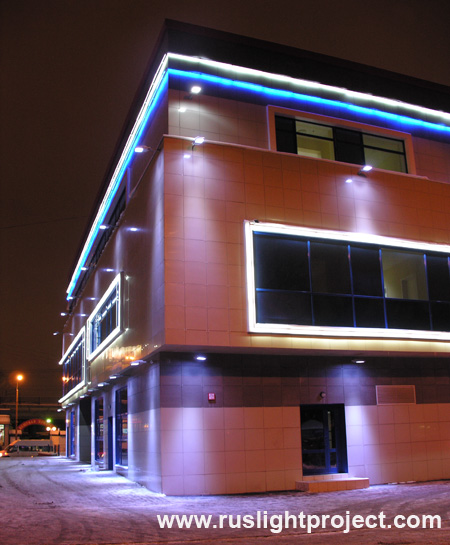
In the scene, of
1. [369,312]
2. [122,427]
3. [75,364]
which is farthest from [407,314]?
[75,364]

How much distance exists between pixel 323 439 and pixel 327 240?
18.6ft

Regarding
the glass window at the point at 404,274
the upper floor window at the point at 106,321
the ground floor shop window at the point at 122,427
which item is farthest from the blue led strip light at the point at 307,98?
the ground floor shop window at the point at 122,427

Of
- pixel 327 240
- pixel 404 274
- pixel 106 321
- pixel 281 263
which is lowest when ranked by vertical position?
pixel 106 321

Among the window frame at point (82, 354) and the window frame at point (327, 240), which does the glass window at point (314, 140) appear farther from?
the window frame at point (82, 354)

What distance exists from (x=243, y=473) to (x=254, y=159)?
8463 mm

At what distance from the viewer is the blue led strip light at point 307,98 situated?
16984 millimetres

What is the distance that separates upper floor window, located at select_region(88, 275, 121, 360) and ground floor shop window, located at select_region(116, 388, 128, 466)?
6.68 feet

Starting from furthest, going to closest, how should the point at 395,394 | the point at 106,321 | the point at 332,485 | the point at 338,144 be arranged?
the point at 106,321, the point at 338,144, the point at 395,394, the point at 332,485

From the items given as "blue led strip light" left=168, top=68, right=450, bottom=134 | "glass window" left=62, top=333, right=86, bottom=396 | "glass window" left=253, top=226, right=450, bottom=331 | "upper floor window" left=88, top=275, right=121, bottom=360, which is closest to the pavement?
"glass window" left=253, top=226, right=450, bottom=331

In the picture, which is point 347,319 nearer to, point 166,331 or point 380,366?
point 380,366

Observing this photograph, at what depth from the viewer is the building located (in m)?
15.0

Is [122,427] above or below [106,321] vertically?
below

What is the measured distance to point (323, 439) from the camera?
16.6 m

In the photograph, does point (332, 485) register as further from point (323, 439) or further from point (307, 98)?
point (307, 98)
